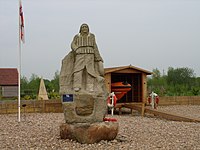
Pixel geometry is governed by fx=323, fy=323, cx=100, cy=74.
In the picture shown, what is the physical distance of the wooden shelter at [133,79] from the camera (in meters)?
14.1

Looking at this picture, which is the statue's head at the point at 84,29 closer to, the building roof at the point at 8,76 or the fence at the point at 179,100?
the fence at the point at 179,100

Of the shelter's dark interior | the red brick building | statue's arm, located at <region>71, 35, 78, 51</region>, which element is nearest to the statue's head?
statue's arm, located at <region>71, 35, 78, 51</region>

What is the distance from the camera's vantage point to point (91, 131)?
648 cm

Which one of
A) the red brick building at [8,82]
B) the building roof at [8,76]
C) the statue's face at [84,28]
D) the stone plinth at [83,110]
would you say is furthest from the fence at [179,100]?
the building roof at [8,76]

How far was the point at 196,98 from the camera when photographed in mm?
17875

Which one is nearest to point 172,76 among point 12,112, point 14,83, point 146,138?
point 14,83

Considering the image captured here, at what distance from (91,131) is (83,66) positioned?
160 cm

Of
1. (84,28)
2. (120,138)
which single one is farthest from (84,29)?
(120,138)

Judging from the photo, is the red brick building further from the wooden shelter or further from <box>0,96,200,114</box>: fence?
<box>0,96,200,114</box>: fence

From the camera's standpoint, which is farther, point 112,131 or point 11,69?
point 11,69

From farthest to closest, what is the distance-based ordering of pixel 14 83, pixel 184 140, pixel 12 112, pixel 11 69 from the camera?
pixel 11 69 < pixel 14 83 < pixel 12 112 < pixel 184 140

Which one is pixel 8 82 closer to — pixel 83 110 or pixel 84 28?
pixel 84 28

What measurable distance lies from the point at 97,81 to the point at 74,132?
134 centimetres

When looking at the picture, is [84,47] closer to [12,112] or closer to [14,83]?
[12,112]
